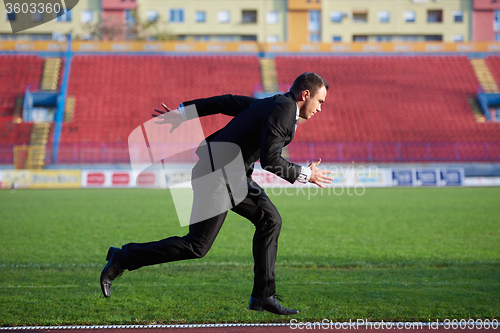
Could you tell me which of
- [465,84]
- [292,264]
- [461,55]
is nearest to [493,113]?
[465,84]

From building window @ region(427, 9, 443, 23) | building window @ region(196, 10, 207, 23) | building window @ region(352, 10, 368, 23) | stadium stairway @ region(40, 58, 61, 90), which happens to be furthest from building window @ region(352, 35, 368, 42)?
stadium stairway @ region(40, 58, 61, 90)

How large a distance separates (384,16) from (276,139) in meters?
57.1

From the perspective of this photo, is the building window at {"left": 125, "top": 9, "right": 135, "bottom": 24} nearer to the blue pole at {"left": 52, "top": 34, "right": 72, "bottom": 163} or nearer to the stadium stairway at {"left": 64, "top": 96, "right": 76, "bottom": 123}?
the blue pole at {"left": 52, "top": 34, "right": 72, "bottom": 163}

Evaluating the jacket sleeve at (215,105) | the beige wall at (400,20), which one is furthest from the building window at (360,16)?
the jacket sleeve at (215,105)

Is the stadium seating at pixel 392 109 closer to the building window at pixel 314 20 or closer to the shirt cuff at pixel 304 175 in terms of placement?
the building window at pixel 314 20

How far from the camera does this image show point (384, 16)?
186 ft

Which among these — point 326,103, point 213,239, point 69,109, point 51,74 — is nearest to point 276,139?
point 213,239

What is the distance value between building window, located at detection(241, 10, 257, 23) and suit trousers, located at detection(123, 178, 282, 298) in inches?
2066

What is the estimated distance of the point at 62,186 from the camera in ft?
84.6

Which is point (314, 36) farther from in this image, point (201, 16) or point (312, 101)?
point (312, 101)

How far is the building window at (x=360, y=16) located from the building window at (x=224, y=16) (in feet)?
46.7

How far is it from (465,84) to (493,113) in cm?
307

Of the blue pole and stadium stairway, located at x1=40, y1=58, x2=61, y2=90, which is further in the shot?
stadium stairway, located at x1=40, y1=58, x2=61, y2=90

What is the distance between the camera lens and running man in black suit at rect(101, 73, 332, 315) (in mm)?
4309
